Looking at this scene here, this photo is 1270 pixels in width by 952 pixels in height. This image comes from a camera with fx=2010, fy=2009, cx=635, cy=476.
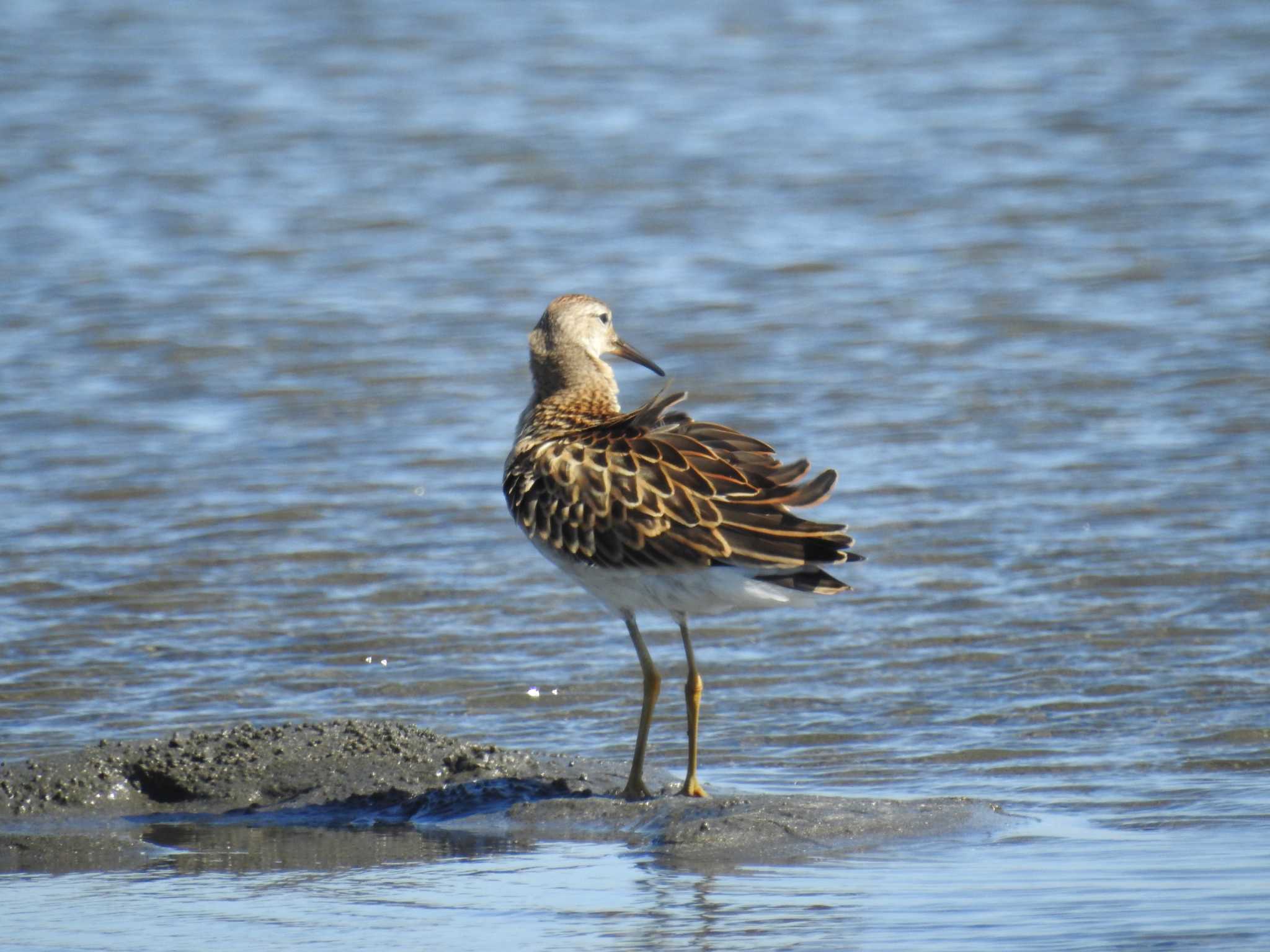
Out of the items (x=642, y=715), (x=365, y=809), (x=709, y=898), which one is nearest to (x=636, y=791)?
(x=642, y=715)

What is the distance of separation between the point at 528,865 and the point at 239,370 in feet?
22.3

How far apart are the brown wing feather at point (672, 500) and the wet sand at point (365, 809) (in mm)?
661

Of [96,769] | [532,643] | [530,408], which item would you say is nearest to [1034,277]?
[532,643]

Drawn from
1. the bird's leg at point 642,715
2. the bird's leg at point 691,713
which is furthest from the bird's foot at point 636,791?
the bird's leg at point 691,713

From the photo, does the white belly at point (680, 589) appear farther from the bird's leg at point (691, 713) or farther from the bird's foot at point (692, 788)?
the bird's foot at point (692, 788)

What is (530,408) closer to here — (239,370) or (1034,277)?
(239,370)

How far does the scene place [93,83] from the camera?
1878cm

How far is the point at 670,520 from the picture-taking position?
5543 mm

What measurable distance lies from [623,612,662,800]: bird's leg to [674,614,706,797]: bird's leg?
102 millimetres

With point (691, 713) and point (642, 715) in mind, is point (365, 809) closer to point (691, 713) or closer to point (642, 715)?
point (642, 715)

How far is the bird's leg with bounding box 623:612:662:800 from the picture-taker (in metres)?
5.73

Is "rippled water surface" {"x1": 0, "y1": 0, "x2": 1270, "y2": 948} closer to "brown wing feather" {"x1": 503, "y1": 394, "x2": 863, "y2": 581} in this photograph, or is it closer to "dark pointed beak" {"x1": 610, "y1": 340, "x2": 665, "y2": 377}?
"brown wing feather" {"x1": 503, "y1": 394, "x2": 863, "y2": 581}

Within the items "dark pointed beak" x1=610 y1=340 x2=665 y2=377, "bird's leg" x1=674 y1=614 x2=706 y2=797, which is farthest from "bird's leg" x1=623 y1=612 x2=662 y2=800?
"dark pointed beak" x1=610 y1=340 x2=665 y2=377

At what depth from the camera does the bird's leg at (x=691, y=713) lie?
18.9 feet
